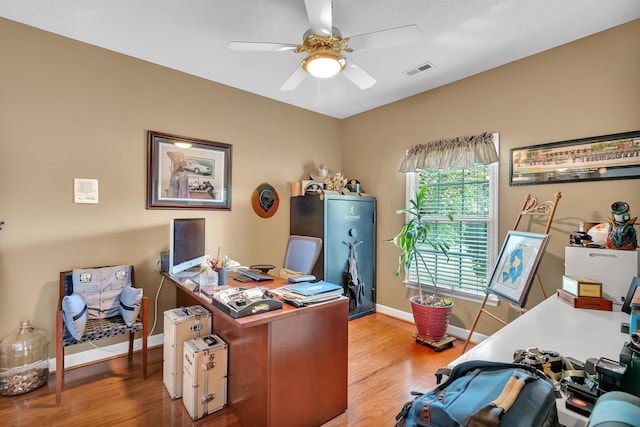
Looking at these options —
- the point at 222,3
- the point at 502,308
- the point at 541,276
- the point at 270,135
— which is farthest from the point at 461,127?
the point at 222,3

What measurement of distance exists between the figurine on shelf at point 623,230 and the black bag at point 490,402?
5.57 feet

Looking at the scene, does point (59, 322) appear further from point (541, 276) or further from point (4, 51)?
point (541, 276)

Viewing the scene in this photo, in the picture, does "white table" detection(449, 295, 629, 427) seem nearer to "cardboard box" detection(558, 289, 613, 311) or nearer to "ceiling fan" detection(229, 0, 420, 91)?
"cardboard box" detection(558, 289, 613, 311)

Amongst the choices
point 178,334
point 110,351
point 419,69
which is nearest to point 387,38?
point 419,69

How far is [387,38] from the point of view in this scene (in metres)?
1.93

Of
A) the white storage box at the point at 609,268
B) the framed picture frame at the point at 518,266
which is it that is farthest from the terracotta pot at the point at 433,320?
the white storage box at the point at 609,268

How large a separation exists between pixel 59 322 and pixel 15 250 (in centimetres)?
78

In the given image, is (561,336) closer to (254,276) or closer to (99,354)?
(254,276)

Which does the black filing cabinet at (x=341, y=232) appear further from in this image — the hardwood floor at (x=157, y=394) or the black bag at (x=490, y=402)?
the black bag at (x=490, y=402)

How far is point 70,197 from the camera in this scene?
8.37ft

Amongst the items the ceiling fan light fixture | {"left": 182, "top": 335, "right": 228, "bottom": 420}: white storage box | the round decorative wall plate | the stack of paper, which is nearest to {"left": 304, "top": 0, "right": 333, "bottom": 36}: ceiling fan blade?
the ceiling fan light fixture

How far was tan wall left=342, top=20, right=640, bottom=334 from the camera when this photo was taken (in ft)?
7.66

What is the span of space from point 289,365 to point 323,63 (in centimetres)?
198

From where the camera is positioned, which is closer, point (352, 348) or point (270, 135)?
point (352, 348)
